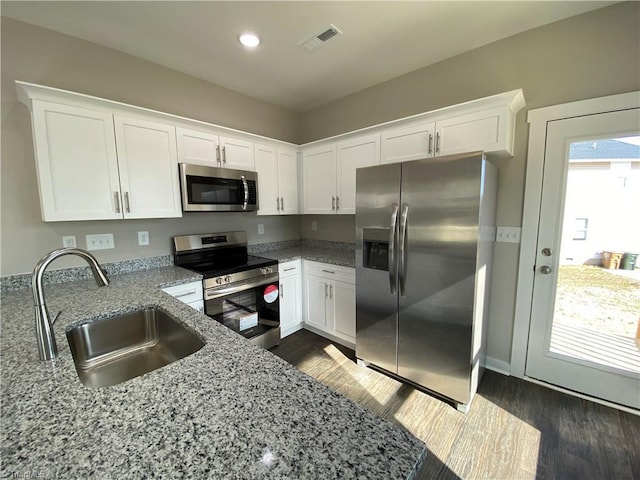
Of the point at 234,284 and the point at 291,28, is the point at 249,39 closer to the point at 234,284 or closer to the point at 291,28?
the point at 291,28

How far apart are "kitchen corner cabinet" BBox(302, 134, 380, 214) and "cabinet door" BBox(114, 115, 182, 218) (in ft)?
4.73

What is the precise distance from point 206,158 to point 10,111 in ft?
4.09

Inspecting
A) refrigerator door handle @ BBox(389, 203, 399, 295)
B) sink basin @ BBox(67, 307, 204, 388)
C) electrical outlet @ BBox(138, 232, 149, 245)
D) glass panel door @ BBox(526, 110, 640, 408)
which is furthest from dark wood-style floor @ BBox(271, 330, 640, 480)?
electrical outlet @ BBox(138, 232, 149, 245)

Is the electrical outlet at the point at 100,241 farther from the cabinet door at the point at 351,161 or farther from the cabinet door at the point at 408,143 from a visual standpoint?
the cabinet door at the point at 408,143

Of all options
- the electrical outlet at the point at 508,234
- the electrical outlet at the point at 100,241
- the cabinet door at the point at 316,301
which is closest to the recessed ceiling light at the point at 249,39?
the electrical outlet at the point at 100,241

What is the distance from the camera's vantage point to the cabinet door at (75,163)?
67.1 inches

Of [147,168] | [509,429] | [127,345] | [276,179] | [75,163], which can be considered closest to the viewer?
[127,345]

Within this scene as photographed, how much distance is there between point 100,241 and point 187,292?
2.83 ft

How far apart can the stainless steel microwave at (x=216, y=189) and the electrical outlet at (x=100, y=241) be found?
0.63 m

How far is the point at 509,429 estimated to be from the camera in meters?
1.71

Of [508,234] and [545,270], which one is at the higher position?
[508,234]

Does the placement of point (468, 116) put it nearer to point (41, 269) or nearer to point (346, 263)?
point (346, 263)

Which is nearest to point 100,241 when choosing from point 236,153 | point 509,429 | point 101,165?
point 101,165

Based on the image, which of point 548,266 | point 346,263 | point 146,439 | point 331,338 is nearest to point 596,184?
point 548,266
